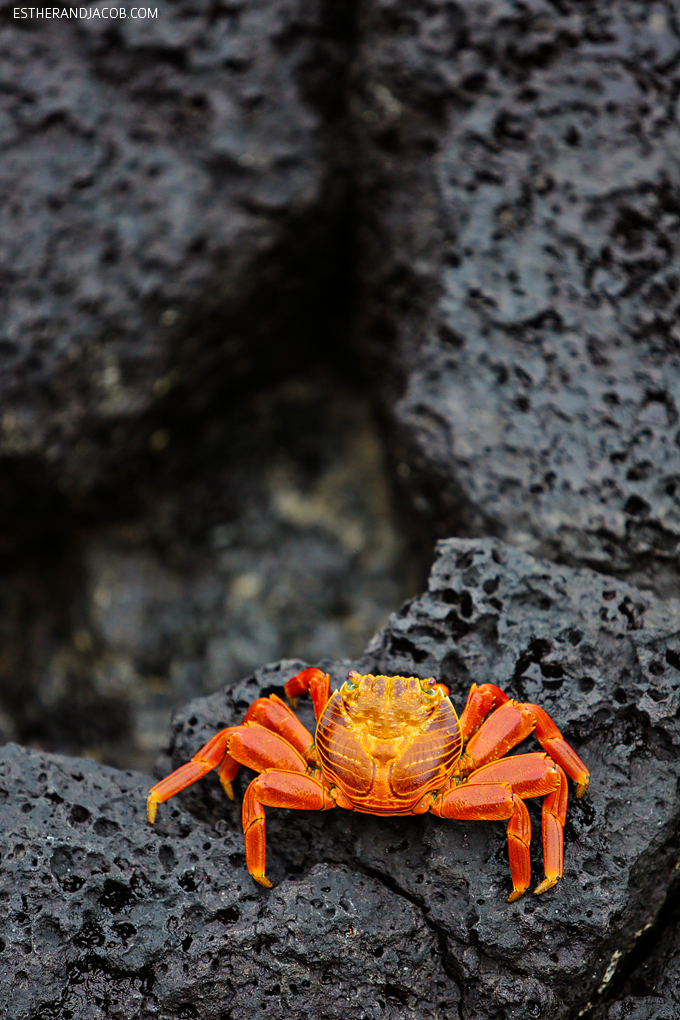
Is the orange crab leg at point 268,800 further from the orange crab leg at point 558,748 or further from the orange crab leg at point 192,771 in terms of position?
the orange crab leg at point 558,748

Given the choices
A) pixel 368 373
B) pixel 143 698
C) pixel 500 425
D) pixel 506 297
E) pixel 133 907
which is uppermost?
pixel 506 297

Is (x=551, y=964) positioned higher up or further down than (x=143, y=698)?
higher up

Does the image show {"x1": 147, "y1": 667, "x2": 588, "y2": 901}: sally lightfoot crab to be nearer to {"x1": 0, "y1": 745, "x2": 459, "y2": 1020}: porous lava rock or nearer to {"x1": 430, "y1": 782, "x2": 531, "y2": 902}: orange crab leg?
{"x1": 430, "y1": 782, "x2": 531, "y2": 902}: orange crab leg

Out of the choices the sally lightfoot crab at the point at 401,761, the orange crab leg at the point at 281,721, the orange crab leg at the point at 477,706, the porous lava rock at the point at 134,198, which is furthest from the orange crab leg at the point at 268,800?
the porous lava rock at the point at 134,198

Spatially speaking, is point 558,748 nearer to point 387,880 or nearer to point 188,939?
point 387,880

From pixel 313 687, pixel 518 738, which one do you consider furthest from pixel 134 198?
pixel 518 738

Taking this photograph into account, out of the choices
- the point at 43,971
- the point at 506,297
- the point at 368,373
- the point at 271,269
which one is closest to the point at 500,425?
the point at 506,297

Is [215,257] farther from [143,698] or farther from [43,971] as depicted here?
[43,971]
